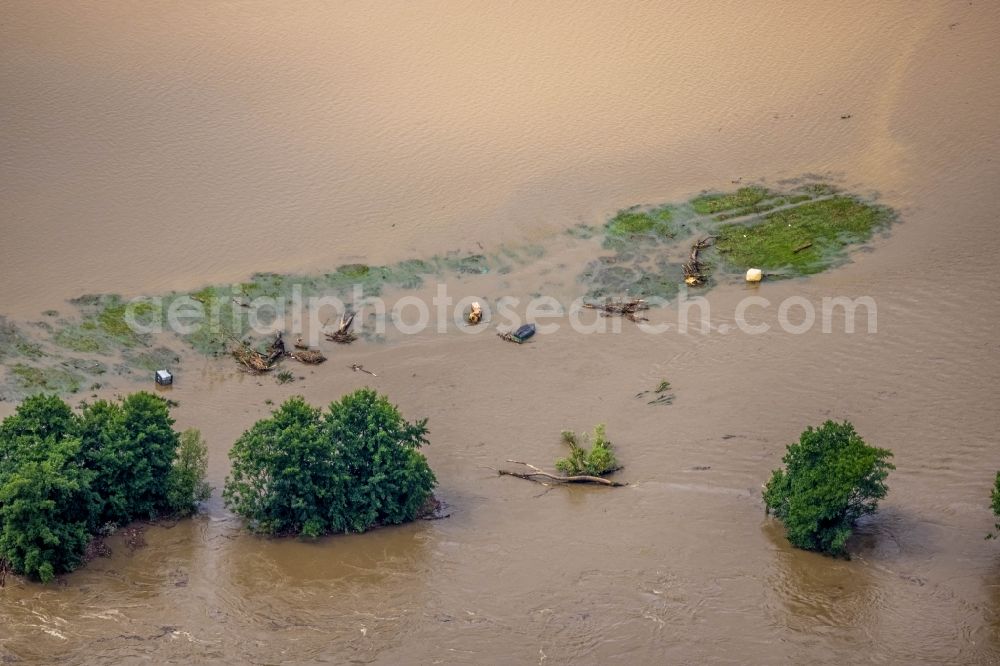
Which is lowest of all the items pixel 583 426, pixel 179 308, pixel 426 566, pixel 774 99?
pixel 426 566

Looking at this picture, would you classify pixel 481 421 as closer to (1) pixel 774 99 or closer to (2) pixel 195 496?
(2) pixel 195 496

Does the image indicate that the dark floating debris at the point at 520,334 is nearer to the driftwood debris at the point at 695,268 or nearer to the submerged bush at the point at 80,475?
the driftwood debris at the point at 695,268

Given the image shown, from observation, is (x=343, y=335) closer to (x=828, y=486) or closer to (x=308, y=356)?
(x=308, y=356)

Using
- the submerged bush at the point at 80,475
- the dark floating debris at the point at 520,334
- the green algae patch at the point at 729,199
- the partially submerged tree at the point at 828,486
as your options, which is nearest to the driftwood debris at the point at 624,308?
the dark floating debris at the point at 520,334

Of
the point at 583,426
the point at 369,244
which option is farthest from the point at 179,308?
the point at 583,426

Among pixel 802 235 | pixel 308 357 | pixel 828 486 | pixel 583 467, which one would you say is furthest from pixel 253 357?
pixel 802 235

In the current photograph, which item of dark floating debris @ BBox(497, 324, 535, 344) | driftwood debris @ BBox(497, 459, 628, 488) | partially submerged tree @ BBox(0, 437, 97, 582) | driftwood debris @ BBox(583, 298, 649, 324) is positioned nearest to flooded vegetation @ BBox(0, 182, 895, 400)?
driftwood debris @ BBox(583, 298, 649, 324)

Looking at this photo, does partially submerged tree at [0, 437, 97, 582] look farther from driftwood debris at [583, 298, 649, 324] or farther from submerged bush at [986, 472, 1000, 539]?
submerged bush at [986, 472, 1000, 539]
